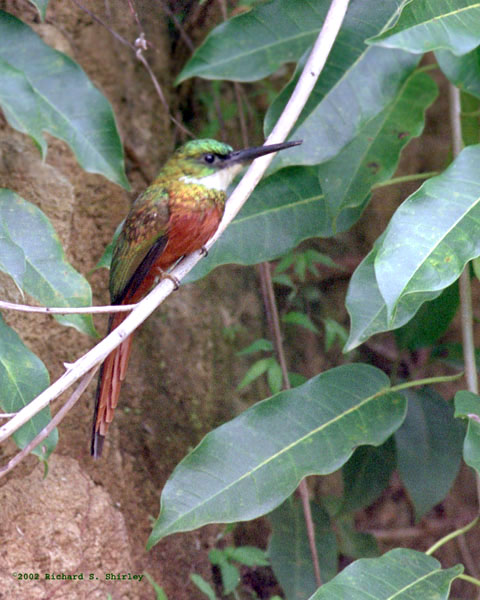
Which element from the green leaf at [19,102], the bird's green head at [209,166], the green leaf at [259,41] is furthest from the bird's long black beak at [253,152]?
the green leaf at [19,102]

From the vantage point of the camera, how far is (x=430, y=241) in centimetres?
119

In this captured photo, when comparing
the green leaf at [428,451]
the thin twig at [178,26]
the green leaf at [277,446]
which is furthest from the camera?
the thin twig at [178,26]

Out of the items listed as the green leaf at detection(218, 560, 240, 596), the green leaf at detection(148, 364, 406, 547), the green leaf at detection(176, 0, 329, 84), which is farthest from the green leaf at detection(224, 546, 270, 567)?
the green leaf at detection(176, 0, 329, 84)

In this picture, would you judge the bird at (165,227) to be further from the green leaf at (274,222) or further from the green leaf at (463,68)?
the green leaf at (463,68)

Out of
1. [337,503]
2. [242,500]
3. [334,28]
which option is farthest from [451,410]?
[334,28]

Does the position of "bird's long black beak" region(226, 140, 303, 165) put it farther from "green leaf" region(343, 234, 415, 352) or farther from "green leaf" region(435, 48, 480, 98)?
"green leaf" region(435, 48, 480, 98)

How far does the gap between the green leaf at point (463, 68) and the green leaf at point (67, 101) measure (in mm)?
695

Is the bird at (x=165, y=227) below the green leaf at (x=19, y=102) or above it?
below

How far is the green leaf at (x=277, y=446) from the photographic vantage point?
54.2 inches

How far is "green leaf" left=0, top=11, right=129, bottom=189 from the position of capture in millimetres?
1585

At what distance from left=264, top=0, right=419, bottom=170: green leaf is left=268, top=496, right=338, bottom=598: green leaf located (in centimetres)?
85

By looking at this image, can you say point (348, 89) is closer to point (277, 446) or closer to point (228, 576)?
point (277, 446)

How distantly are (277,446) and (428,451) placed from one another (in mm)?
597

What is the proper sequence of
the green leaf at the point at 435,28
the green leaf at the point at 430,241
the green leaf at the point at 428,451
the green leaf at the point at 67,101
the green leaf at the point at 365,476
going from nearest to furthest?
the green leaf at the point at 430,241 < the green leaf at the point at 435,28 < the green leaf at the point at 67,101 < the green leaf at the point at 428,451 < the green leaf at the point at 365,476
